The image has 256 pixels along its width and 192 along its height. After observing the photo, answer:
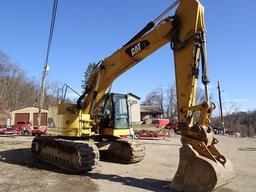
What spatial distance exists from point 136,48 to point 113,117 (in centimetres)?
335

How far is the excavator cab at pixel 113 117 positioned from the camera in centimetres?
1393

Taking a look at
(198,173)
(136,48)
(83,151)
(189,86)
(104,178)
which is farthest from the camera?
(83,151)

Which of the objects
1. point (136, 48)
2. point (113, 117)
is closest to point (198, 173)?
point (136, 48)

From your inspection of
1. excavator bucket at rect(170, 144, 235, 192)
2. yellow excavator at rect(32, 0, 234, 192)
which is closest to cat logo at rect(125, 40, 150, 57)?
yellow excavator at rect(32, 0, 234, 192)

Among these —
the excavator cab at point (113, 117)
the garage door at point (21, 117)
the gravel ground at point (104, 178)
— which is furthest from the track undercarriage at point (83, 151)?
the garage door at point (21, 117)

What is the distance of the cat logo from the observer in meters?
11.4

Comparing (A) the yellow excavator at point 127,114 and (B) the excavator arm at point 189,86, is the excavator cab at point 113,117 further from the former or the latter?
(B) the excavator arm at point 189,86

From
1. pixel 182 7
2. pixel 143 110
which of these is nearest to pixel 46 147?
pixel 182 7

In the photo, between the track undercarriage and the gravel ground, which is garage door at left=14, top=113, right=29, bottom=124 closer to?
the track undercarriage

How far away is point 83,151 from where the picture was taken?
1177cm

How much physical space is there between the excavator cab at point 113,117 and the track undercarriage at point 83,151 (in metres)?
0.45

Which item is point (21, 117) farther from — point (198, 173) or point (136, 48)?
point (198, 173)

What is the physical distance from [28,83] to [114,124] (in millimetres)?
84842

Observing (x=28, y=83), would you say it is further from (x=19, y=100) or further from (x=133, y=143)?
(x=133, y=143)
